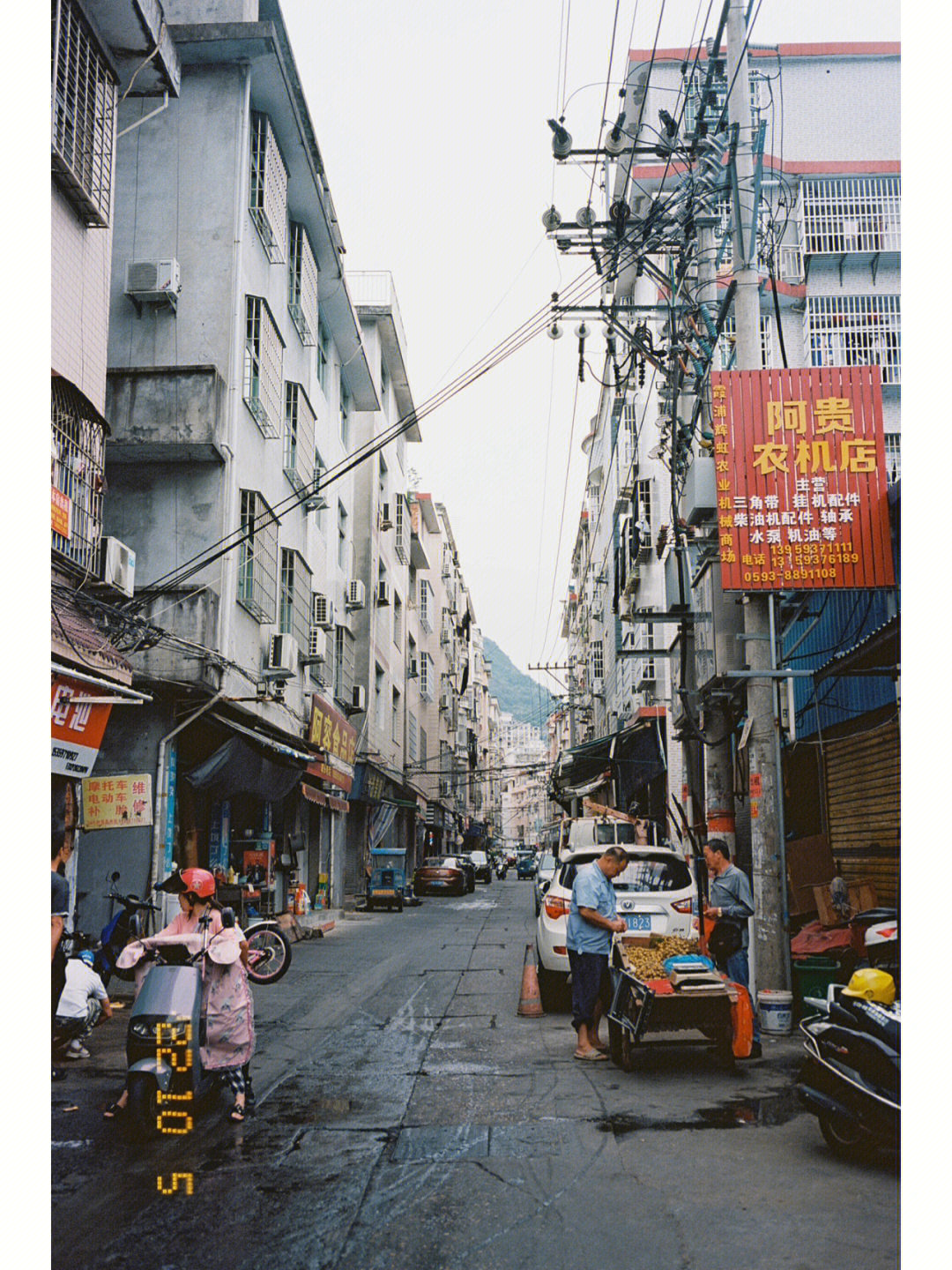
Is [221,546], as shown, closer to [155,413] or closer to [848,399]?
[155,413]

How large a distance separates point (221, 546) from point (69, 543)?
17.5ft

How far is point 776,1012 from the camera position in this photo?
9.13 meters

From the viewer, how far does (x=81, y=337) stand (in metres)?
11.3

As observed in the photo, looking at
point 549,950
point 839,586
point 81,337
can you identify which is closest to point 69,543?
point 81,337

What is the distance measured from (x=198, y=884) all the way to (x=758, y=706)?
557cm

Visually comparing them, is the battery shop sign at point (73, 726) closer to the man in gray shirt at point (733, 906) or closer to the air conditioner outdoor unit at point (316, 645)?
the man in gray shirt at point (733, 906)

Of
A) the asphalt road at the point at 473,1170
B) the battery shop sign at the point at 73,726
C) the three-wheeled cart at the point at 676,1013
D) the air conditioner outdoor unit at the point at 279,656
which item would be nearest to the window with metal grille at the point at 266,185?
the air conditioner outdoor unit at the point at 279,656

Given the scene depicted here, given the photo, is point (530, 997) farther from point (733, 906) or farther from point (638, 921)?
point (733, 906)

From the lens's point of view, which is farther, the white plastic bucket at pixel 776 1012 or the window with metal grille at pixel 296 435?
the window with metal grille at pixel 296 435

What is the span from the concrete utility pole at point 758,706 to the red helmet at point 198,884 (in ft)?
17.0

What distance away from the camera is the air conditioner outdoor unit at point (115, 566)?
11.6 metres

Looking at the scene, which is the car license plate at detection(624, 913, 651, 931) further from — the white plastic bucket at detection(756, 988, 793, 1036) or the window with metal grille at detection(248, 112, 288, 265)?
the window with metal grille at detection(248, 112, 288, 265)

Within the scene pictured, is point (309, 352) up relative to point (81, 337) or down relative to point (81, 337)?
up

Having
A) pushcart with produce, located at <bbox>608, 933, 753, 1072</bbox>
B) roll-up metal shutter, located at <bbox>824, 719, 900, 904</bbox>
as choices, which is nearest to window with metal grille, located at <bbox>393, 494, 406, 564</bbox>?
roll-up metal shutter, located at <bbox>824, 719, 900, 904</bbox>
